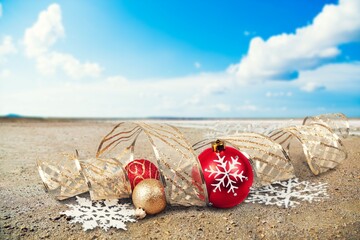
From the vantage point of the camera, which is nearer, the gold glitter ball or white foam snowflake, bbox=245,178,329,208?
the gold glitter ball

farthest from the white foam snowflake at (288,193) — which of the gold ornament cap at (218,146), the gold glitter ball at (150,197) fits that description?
the gold glitter ball at (150,197)

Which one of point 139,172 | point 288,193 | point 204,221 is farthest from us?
point 288,193

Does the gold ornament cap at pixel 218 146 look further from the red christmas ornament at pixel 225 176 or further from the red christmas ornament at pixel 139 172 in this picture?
the red christmas ornament at pixel 139 172

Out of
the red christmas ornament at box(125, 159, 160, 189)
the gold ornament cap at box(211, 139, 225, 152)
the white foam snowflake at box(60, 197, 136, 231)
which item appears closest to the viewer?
the white foam snowflake at box(60, 197, 136, 231)

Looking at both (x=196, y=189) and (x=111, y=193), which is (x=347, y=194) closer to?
(x=196, y=189)

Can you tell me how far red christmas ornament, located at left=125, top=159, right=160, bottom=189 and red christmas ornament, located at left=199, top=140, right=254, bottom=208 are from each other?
2.47 ft

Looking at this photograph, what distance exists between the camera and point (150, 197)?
367cm

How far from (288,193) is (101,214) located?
262 centimetres

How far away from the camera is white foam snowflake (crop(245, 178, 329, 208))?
4.30 m

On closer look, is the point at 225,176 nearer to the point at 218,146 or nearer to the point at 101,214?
the point at 218,146

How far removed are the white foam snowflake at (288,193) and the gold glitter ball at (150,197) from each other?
128cm

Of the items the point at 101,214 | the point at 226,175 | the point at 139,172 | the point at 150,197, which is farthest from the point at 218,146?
the point at 101,214

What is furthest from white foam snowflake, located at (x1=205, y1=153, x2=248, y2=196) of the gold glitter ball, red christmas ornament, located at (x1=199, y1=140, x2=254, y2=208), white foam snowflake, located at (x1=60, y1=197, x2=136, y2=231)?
white foam snowflake, located at (x1=60, y1=197, x2=136, y2=231)

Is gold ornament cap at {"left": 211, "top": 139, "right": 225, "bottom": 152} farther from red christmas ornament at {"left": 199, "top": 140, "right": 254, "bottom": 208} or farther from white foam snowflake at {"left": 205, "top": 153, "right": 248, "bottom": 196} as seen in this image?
white foam snowflake at {"left": 205, "top": 153, "right": 248, "bottom": 196}
